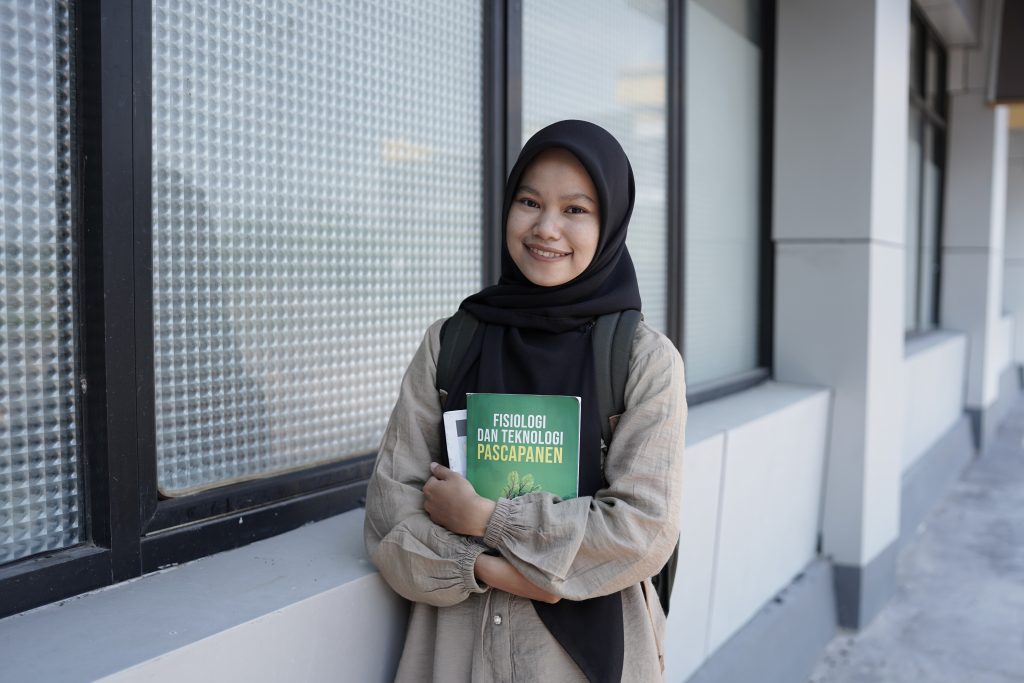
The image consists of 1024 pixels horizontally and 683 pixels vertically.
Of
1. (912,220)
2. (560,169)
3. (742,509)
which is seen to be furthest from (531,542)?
(912,220)

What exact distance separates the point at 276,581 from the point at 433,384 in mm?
504

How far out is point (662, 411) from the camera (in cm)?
168

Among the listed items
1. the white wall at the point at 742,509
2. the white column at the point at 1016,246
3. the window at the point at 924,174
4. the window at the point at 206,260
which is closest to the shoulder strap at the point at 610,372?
the window at the point at 206,260

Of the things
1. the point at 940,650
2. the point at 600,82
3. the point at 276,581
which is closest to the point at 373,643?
the point at 276,581

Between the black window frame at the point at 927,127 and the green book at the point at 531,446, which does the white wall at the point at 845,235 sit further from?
the green book at the point at 531,446

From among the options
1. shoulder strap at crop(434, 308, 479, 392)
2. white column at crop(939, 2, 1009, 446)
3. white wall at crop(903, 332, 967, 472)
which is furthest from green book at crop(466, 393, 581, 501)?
white column at crop(939, 2, 1009, 446)

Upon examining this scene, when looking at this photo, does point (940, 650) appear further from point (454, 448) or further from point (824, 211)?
point (454, 448)

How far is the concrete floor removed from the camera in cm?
411

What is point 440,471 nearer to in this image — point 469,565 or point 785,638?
point 469,565

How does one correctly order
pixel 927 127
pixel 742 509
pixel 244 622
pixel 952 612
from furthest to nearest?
pixel 927 127 < pixel 952 612 < pixel 742 509 < pixel 244 622

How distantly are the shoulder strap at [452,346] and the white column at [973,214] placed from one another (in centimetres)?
824

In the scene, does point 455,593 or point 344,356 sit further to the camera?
point 344,356

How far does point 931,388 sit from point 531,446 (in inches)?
257

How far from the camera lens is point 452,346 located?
71.9 inches
